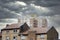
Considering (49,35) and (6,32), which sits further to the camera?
(6,32)

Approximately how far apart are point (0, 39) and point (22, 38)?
13.1 metres

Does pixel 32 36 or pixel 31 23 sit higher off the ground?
pixel 31 23

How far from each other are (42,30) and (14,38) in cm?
1020

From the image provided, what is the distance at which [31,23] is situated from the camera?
67.8 metres

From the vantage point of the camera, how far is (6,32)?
223 feet

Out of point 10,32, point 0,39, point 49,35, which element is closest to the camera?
point 49,35

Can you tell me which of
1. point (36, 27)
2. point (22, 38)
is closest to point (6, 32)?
point (22, 38)

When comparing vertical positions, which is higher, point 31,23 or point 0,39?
point 31,23

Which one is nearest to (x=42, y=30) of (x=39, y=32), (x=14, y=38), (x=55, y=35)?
(x=39, y=32)

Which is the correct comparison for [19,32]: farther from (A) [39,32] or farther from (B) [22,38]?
(A) [39,32]

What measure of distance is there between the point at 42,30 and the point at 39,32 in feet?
4.29

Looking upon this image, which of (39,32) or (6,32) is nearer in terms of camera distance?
(39,32)

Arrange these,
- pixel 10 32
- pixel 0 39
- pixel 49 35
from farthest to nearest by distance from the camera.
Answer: pixel 0 39 < pixel 10 32 < pixel 49 35

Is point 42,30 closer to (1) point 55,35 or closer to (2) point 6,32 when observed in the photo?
(1) point 55,35
